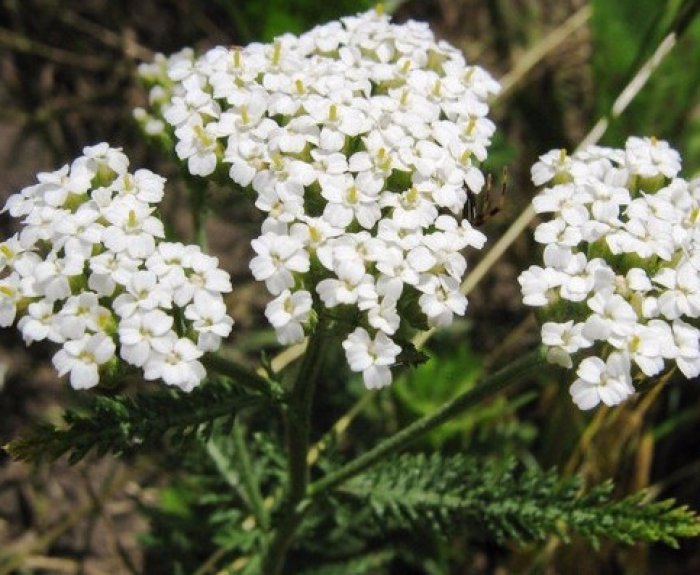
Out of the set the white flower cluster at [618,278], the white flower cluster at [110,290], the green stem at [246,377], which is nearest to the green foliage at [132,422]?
the green stem at [246,377]

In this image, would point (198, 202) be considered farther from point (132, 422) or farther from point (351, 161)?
point (132, 422)

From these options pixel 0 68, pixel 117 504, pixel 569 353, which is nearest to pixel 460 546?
pixel 117 504

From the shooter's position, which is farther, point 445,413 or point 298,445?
point 298,445

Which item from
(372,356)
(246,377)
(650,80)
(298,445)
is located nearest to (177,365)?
(246,377)

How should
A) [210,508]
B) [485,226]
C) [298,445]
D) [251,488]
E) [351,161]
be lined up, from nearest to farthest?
1. [351,161]
2. [298,445]
3. [251,488]
4. [210,508]
5. [485,226]

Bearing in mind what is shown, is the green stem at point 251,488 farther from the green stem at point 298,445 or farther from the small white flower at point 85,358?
the small white flower at point 85,358
